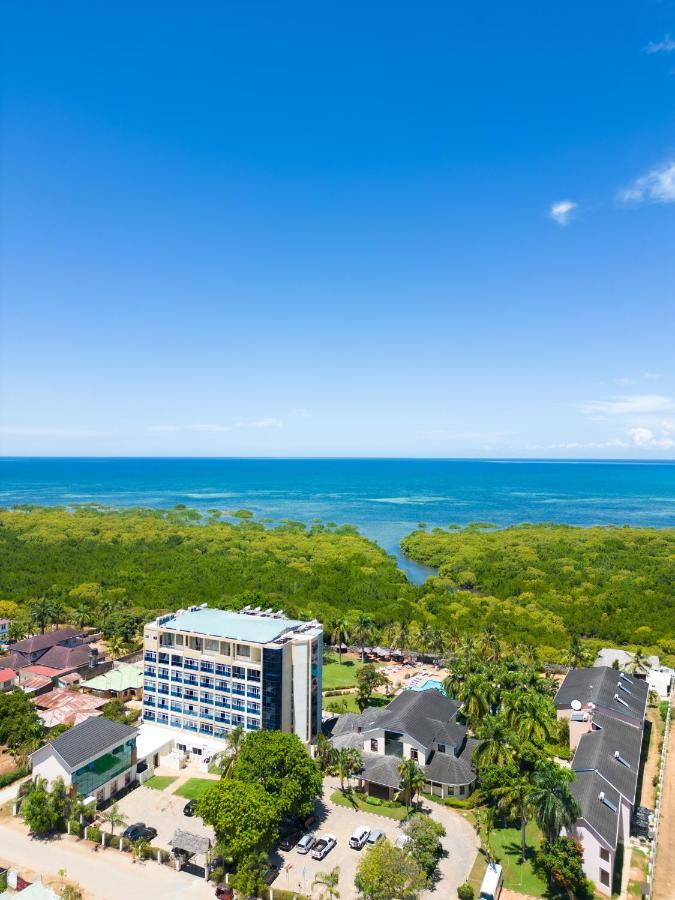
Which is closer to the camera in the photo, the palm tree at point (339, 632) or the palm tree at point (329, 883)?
the palm tree at point (329, 883)

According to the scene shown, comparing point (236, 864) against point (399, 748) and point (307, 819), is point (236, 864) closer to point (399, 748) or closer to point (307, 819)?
point (307, 819)

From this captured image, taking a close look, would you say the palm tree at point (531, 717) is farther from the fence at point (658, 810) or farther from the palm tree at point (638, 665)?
the palm tree at point (638, 665)

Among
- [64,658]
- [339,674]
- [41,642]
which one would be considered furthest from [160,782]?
[41,642]

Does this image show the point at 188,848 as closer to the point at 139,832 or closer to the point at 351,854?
the point at 139,832

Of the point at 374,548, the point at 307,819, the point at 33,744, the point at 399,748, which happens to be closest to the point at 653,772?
the point at 399,748

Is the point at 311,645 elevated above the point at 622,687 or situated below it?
above

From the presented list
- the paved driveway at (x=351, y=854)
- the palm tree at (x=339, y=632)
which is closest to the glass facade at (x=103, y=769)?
the paved driveway at (x=351, y=854)
